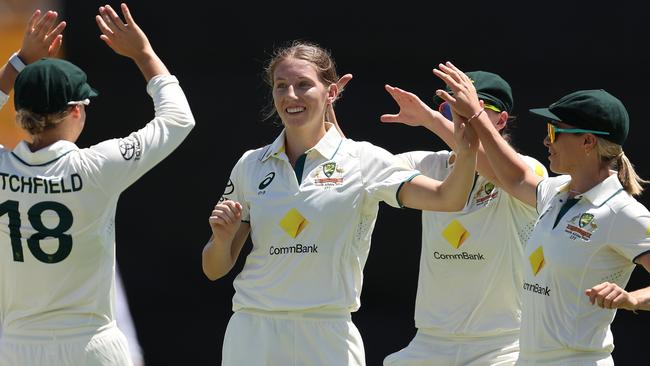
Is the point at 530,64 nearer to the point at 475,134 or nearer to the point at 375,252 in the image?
the point at 375,252

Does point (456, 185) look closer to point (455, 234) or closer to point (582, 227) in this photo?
point (582, 227)

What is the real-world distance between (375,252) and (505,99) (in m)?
1.94

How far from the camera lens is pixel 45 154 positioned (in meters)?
3.84

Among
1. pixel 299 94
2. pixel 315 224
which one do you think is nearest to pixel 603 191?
pixel 315 224

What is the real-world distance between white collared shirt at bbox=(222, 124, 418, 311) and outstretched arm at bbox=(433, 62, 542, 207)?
0.28m

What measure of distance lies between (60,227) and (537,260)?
155 cm

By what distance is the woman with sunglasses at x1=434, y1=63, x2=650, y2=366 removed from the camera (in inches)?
155

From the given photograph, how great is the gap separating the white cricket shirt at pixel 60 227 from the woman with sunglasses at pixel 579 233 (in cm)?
109

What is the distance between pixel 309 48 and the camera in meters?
4.27

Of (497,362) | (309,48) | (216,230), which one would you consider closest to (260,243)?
(216,230)

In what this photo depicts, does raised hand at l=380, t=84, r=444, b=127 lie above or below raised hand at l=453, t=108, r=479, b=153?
above

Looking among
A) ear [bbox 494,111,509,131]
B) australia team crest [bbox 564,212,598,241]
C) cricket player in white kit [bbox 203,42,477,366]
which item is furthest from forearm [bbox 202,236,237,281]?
ear [bbox 494,111,509,131]

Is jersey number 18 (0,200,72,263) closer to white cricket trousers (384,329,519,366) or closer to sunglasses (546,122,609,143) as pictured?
white cricket trousers (384,329,519,366)

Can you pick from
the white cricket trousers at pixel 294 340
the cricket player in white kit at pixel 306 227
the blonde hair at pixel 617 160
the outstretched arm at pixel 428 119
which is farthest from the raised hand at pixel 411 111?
the white cricket trousers at pixel 294 340
